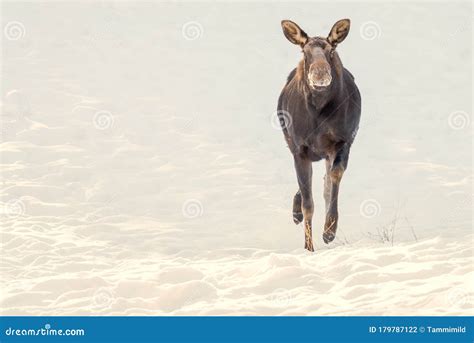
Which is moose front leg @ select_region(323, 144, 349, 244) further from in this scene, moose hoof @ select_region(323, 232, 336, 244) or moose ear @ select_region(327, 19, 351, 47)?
moose ear @ select_region(327, 19, 351, 47)

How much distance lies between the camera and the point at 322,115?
29.7ft

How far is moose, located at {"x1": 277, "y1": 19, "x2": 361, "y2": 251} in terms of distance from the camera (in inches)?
348

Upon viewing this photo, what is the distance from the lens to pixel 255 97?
64.3ft

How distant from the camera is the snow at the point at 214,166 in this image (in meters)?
7.48

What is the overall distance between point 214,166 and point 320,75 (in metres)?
6.50

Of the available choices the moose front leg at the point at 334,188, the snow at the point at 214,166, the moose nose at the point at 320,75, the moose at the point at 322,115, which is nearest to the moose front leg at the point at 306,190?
the moose at the point at 322,115

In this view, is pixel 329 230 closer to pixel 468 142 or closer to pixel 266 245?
pixel 266 245

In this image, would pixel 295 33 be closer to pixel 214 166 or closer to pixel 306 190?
pixel 306 190

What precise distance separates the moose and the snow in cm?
71

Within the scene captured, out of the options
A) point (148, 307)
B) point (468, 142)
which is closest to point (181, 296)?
point (148, 307)

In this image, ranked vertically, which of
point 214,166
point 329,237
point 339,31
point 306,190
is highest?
point 214,166

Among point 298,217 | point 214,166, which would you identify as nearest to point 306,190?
point 298,217

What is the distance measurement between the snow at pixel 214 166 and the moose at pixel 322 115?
0.71m

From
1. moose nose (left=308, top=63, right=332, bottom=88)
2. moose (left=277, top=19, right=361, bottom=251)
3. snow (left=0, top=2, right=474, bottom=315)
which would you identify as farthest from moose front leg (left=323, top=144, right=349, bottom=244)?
moose nose (left=308, top=63, right=332, bottom=88)
